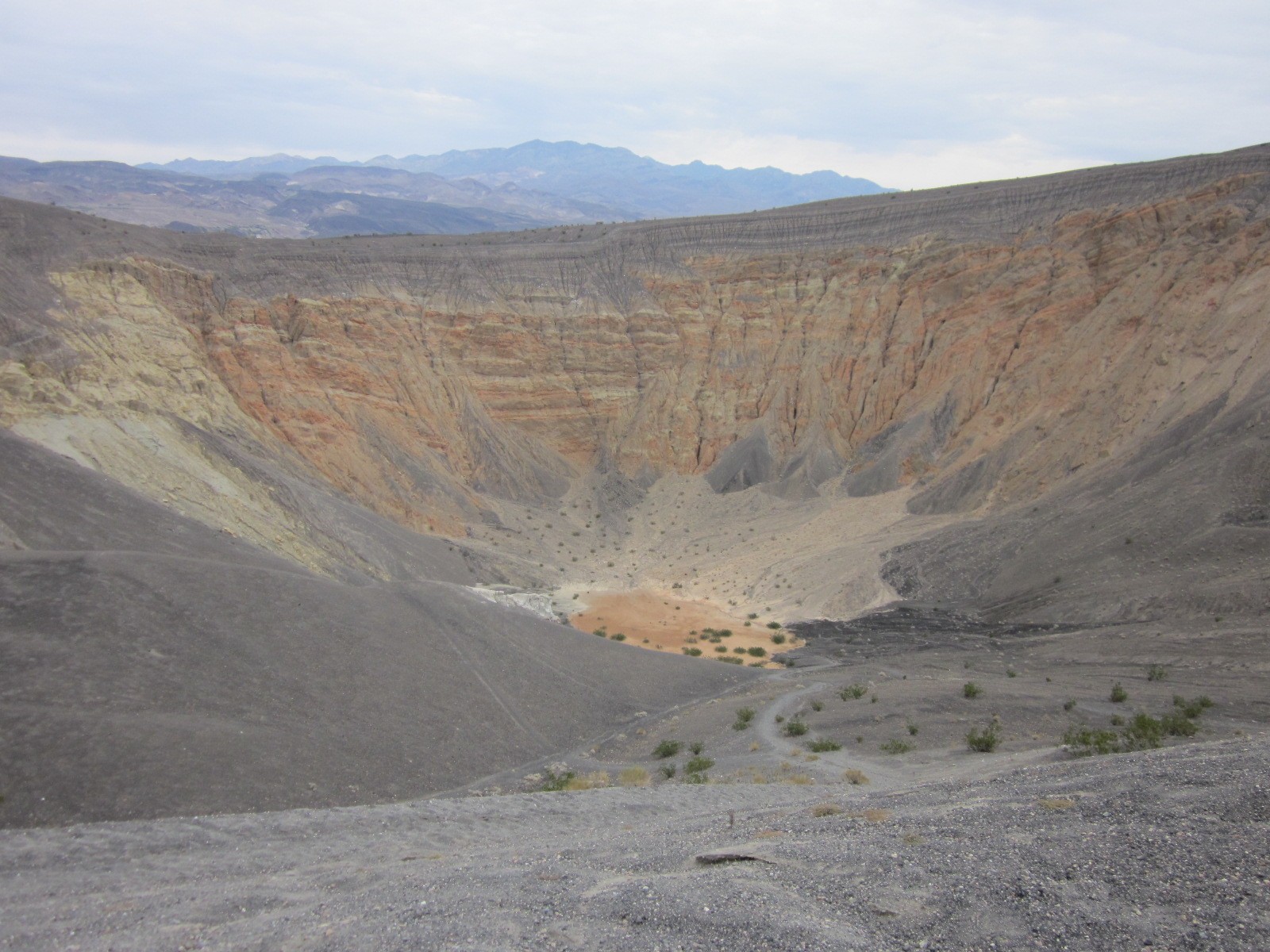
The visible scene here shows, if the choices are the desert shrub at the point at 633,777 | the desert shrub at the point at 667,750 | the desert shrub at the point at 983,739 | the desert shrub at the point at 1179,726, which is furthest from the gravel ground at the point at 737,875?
the desert shrub at the point at 667,750

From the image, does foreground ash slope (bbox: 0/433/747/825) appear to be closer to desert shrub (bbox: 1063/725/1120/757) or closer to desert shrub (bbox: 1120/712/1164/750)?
desert shrub (bbox: 1063/725/1120/757)

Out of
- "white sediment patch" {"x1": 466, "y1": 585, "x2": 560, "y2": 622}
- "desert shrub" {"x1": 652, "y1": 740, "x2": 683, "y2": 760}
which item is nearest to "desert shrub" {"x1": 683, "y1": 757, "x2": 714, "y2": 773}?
"desert shrub" {"x1": 652, "y1": 740, "x2": 683, "y2": 760}

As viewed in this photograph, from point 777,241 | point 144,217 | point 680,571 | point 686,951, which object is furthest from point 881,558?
point 144,217

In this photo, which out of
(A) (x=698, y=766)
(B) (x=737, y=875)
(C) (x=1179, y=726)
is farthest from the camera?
(A) (x=698, y=766)

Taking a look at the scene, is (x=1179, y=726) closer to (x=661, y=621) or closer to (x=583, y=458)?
(x=661, y=621)

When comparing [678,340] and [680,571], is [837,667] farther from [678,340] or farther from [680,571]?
[678,340]

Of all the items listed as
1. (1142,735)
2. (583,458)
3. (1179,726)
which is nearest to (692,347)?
(583,458)

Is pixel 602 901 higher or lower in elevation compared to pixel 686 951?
lower
